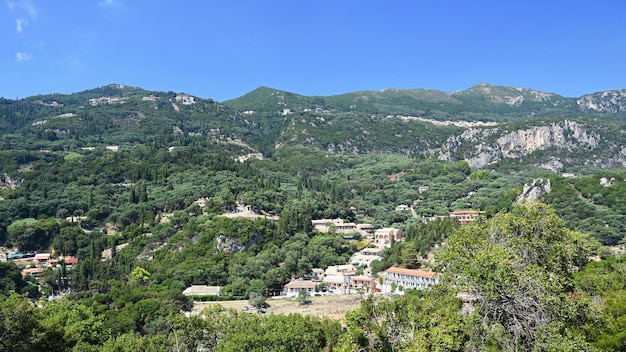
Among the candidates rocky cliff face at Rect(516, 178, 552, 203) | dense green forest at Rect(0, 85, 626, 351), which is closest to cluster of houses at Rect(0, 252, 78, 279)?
dense green forest at Rect(0, 85, 626, 351)

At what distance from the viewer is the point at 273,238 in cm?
6831

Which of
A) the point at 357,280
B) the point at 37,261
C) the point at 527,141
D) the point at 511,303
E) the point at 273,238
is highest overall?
the point at 527,141

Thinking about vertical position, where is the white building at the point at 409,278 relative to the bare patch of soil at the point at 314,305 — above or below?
above

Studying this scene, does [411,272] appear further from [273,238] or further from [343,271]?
[273,238]

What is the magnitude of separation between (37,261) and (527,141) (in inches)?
6424

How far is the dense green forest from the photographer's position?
60.5 feet

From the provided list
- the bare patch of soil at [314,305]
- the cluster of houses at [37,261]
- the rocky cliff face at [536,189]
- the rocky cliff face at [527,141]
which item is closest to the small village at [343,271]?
the cluster of houses at [37,261]

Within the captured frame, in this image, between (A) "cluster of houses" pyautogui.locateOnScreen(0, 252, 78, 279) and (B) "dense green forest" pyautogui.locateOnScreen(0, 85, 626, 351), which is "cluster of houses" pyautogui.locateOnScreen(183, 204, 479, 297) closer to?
(B) "dense green forest" pyautogui.locateOnScreen(0, 85, 626, 351)

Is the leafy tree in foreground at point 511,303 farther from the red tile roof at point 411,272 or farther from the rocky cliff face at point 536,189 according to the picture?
the rocky cliff face at point 536,189

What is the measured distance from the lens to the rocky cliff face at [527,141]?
165 m

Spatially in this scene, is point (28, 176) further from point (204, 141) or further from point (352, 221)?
point (352, 221)

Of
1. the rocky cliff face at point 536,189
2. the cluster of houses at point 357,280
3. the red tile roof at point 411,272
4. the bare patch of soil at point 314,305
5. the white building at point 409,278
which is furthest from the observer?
the rocky cliff face at point 536,189

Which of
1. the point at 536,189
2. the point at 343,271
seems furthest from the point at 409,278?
the point at 536,189

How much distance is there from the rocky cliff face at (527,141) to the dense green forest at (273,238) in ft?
20.0
